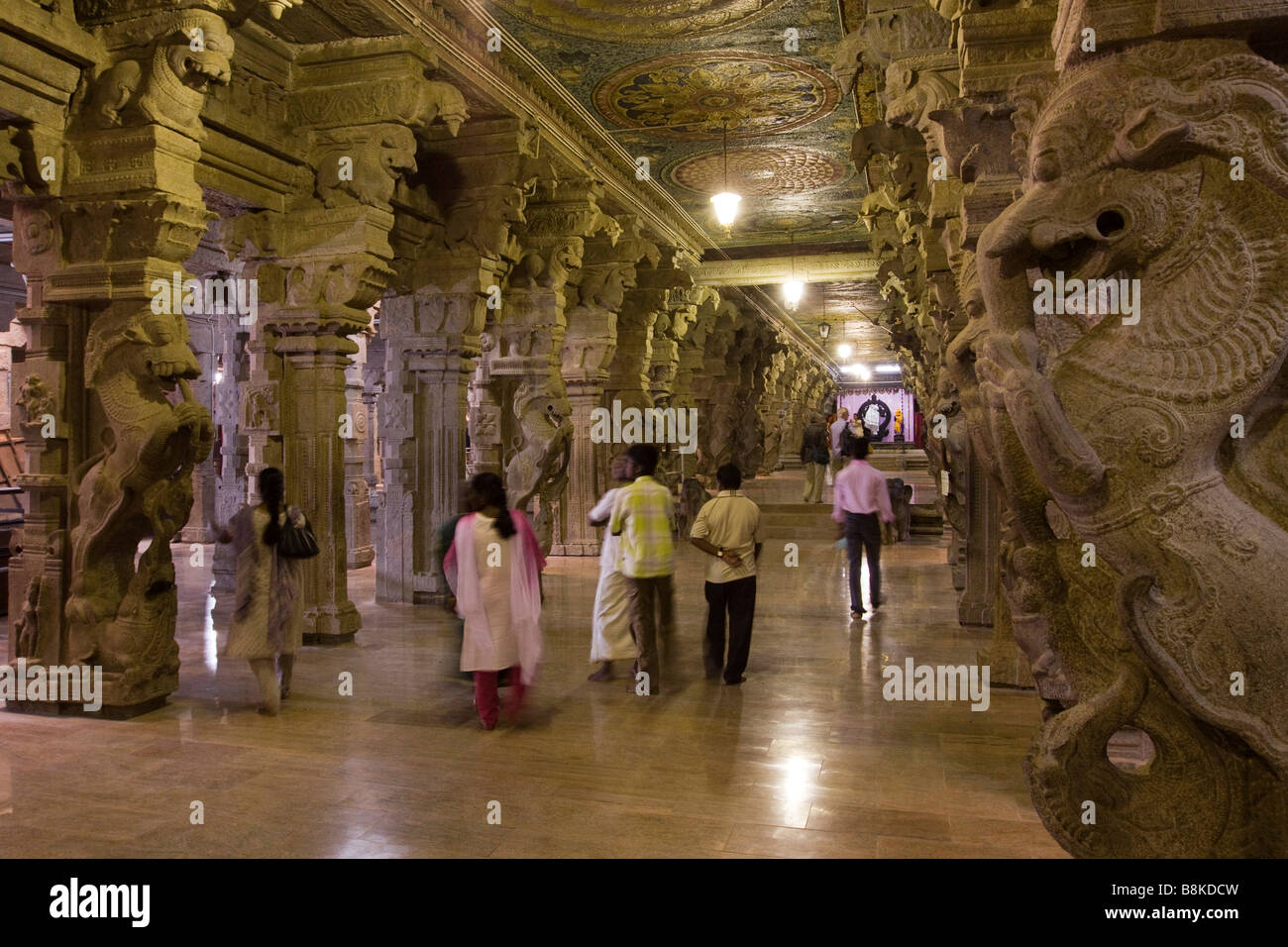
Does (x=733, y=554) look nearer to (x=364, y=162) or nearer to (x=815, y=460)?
(x=364, y=162)

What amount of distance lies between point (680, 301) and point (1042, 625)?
14023 millimetres

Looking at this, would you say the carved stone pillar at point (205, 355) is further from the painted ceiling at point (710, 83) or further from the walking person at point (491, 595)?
the walking person at point (491, 595)

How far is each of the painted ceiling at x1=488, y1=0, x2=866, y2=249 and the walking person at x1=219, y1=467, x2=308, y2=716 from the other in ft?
14.9

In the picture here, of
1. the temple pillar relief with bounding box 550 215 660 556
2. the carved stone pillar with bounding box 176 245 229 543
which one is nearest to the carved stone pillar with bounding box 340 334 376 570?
the carved stone pillar with bounding box 176 245 229 543

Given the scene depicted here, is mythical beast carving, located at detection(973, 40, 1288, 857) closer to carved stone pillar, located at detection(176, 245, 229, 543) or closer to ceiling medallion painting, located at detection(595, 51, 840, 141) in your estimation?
ceiling medallion painting, located at detection(595, 51, 840, 141)

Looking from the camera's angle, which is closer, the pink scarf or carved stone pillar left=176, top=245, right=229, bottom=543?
the pink scarf

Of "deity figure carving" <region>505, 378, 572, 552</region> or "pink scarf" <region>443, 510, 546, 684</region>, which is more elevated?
"deity figure carving" <region>505, 378, 572, 552</region>

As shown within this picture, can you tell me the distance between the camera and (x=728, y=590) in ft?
20.5

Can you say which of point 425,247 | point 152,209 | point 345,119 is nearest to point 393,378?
point 425,247

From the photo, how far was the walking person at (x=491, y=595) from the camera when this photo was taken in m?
5.21

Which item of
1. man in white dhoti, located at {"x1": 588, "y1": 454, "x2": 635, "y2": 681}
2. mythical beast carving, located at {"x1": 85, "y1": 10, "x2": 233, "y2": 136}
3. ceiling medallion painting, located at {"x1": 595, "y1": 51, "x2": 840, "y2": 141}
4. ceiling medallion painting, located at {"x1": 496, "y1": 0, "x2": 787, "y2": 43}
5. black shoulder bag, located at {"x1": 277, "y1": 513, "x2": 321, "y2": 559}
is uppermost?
ceiling medallion painting, located at {"x1": 595, "y1": 51, "x2": 840, "y2": 141}

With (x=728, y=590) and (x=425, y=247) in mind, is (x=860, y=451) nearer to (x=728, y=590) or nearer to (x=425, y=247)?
(x=728, y=590)

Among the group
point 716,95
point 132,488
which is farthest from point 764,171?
point 132,488

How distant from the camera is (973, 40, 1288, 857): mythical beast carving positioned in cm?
253
